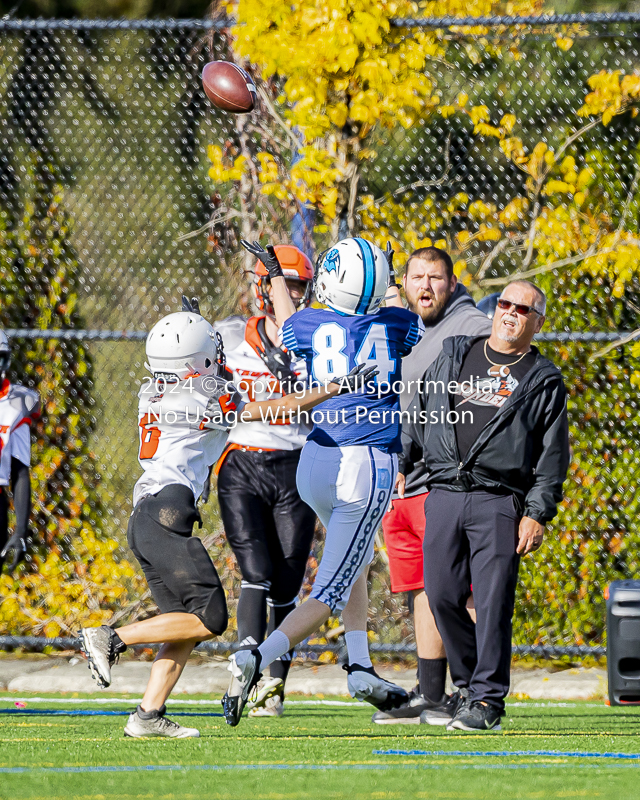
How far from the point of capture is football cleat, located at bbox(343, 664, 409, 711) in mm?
4723

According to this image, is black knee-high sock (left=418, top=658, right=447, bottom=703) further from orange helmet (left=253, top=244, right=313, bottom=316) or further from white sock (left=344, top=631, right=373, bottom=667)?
orange helmet (left=253, top=244, right=313, bottom=316)

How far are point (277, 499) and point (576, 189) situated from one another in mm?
2848

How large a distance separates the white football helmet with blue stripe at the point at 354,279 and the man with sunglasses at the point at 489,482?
0.44 m

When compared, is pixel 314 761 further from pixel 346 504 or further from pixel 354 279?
pixel 354 279

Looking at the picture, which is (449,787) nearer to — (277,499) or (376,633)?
(277,499)

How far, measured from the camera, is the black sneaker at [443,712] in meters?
4.89

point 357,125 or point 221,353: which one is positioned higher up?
point 357,125

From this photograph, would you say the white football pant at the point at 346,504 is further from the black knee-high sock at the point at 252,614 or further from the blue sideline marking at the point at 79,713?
the blue sideline marking at the point at 79,713

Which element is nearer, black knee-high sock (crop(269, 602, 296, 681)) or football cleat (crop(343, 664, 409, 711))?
football cleat (crop(343, 664, 409, 711))

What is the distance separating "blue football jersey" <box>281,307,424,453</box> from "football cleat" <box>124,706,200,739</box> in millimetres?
1224

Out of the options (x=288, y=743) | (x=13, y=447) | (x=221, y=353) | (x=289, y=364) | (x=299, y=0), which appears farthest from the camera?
(x=299, y=0)

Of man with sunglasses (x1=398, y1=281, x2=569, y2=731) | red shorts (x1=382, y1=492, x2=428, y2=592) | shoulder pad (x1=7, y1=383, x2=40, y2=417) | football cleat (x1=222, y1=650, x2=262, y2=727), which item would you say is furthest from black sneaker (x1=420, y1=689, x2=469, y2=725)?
shoulder pad (x1=7, y1=383, x2=40, y2=417)

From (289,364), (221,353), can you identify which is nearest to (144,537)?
(221,353)

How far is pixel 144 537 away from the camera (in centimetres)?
437
